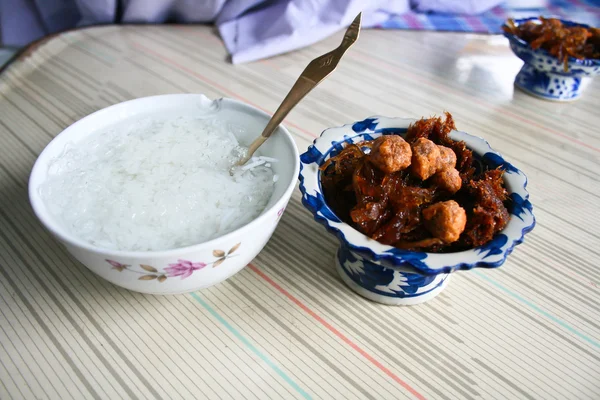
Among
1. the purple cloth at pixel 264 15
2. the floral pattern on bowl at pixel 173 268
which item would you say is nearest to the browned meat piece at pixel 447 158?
the floral pattern on bowl at pixel 173 268

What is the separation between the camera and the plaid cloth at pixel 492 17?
233cm

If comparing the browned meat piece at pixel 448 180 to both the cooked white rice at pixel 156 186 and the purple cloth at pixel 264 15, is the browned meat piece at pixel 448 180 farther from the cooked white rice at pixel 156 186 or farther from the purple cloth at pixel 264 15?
the purple cloth at pixel 264 15

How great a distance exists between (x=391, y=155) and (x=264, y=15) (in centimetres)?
155

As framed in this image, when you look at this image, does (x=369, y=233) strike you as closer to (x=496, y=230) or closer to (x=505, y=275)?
(x=496, y=230)

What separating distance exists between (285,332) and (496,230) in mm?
449

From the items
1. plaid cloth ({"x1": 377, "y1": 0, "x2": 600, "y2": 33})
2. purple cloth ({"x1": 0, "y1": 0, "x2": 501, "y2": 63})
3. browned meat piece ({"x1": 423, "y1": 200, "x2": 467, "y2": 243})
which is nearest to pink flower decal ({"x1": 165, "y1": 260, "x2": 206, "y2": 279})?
browned meat piece ({"x1": 423, "y1": 200, "x2": 467, "y2": 243})

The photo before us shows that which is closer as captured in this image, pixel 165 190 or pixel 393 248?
pixel 393 248

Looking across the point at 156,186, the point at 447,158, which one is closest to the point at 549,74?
the point at 447,158

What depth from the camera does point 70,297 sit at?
93 cm

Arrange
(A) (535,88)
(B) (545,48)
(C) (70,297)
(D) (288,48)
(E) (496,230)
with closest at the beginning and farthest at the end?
(E) (496,230) < (C) (70,297) < (B) (545,48) < (A) (535,88) < (D) (288,48)

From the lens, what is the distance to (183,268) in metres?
0.77

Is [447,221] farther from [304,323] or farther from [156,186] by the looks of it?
[156,186]

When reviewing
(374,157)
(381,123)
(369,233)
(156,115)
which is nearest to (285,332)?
(369,233)

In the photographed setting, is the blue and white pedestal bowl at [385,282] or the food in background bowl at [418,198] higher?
the food in background bowl at [418,198]
